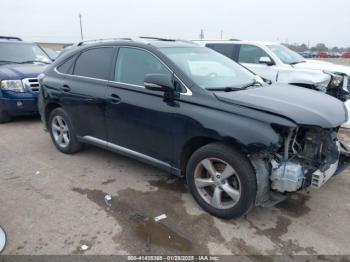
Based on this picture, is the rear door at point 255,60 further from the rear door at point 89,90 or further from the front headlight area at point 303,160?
the front headlight area at point 303,160

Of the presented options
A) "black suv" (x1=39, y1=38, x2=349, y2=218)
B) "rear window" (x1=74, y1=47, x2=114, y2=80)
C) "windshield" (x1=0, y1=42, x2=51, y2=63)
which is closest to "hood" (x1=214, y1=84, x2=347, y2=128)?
"black suv" (x1=39, y1=38, x2=349, y2=218)

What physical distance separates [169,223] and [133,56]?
209 cm

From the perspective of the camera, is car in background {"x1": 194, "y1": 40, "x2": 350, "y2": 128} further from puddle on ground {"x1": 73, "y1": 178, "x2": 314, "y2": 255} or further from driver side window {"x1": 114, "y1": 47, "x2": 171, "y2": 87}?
driver side window {"x1": 114, "y1": 47, "x2": 171, "y2": 87}

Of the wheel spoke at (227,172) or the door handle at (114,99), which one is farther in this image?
the door handle at (114,99)

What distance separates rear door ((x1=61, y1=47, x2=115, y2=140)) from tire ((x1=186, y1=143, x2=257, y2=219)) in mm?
1612

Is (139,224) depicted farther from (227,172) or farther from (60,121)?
(60,121)

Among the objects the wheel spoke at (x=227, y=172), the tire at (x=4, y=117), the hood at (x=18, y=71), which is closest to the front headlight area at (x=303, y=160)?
the wheel spoke at (x=227, y=172)

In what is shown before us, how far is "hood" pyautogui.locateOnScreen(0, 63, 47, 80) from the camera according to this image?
7.04m

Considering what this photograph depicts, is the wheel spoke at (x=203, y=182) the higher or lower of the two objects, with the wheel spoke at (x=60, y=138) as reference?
higher

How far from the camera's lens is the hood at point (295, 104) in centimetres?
310

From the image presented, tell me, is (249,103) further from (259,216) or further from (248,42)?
(248,42)

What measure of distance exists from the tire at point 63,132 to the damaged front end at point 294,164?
302 centimetres

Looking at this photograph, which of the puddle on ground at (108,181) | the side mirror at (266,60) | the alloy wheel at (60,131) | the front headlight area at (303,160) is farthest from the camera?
the side mirror at (266,60)

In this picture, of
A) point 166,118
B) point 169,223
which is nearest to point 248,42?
point 166,118
